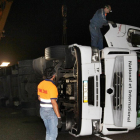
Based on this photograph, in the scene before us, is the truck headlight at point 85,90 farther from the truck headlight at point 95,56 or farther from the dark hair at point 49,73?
the dark hair at point 49,73

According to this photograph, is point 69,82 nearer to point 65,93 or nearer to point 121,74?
point 65,93

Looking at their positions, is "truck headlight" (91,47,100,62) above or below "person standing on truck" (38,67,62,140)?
above

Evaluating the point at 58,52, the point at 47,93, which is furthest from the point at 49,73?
the point at 58,52

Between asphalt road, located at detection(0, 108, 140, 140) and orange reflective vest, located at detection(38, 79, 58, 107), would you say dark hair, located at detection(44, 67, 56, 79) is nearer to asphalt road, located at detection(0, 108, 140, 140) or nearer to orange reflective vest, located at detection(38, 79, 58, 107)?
orange reflective vest, located at detection(38, 79, 58, 107)

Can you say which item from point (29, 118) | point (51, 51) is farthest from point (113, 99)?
point (29, 118)

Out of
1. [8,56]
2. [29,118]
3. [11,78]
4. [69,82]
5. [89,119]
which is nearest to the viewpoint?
[89,119]

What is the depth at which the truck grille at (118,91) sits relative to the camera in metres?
5.18

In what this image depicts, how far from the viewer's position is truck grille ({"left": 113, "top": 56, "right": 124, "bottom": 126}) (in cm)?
518

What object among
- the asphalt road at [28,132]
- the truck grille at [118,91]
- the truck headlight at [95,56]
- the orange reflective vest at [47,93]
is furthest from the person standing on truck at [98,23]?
the orange reflective vest at [47,93]

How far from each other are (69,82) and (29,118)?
9.28 ft

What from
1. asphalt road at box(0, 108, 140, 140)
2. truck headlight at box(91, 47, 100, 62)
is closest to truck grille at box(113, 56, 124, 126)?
truck headlight at box(91, 47, 100, 62)

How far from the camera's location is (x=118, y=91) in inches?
205

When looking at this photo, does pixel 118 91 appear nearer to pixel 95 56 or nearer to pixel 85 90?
pixel 85 90

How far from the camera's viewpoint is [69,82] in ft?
19.5
